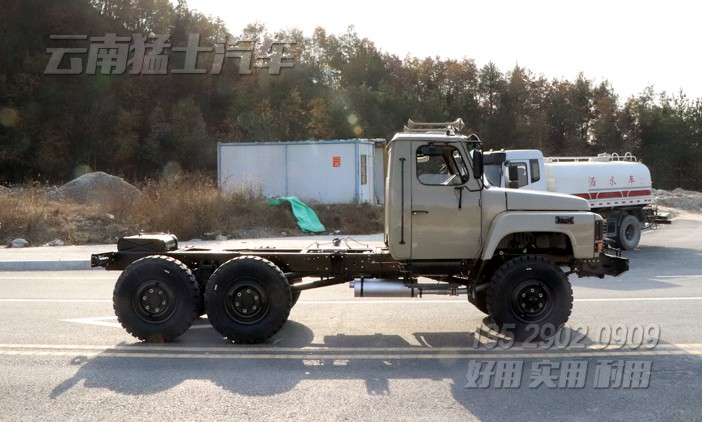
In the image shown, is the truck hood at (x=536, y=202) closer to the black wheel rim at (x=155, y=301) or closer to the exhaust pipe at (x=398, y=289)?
the exhaust pipe at (x=398, y=289)

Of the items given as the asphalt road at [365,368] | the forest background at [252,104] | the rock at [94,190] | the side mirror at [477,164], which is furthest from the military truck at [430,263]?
the forest background at [252,104]

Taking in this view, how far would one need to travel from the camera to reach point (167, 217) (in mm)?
21297

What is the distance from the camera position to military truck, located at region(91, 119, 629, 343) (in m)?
7.97

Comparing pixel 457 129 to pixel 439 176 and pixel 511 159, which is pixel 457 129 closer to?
pixel 439 176

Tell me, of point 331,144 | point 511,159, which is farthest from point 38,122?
point 511,159

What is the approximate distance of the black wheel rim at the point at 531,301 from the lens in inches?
314

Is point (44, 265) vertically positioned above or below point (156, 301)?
below

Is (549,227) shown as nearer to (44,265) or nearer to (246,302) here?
(246,302)

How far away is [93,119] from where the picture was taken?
4466 cm

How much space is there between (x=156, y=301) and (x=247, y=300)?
3.51 ft

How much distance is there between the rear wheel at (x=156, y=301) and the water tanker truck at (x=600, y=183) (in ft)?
42.8

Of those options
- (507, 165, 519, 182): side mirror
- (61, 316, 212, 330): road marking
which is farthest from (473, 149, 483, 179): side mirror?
(507, 165, 519, 182): side mirror

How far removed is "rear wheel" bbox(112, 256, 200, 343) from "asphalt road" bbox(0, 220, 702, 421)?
7.4 inches

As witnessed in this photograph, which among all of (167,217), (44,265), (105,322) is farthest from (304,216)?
(105,322)
